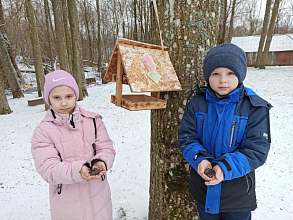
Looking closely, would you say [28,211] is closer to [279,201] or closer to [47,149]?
[47,149]

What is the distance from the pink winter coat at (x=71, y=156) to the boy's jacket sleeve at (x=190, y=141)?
0.62m

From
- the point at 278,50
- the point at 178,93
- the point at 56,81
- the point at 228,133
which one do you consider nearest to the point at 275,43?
the point at 278,50

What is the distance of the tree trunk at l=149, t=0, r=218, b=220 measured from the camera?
1.69m

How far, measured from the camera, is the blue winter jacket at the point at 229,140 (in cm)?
120

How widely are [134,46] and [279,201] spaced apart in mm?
2937

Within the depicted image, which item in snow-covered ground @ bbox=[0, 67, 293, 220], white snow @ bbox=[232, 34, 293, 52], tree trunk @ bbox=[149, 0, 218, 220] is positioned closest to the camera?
tree trunk @ bbox=[149, 0, 218, 220]

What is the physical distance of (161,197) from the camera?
201cm

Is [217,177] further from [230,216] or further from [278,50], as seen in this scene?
[278,50]

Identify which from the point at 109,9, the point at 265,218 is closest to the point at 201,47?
the point at 265,218

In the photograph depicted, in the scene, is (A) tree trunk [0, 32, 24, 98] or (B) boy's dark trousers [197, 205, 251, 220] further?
(A) tree trunk [0, 32, 24, 98]

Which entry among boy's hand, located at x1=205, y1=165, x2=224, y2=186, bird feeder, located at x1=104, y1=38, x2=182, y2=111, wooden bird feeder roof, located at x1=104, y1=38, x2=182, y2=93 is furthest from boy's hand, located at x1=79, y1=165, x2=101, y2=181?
boy's hand, located at x1=205, y1=165, x2=224, y2=186

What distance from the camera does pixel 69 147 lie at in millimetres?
1508

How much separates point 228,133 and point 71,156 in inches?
47.8

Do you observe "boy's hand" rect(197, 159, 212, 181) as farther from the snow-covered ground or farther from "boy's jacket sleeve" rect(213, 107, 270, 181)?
the snow-covered ground
